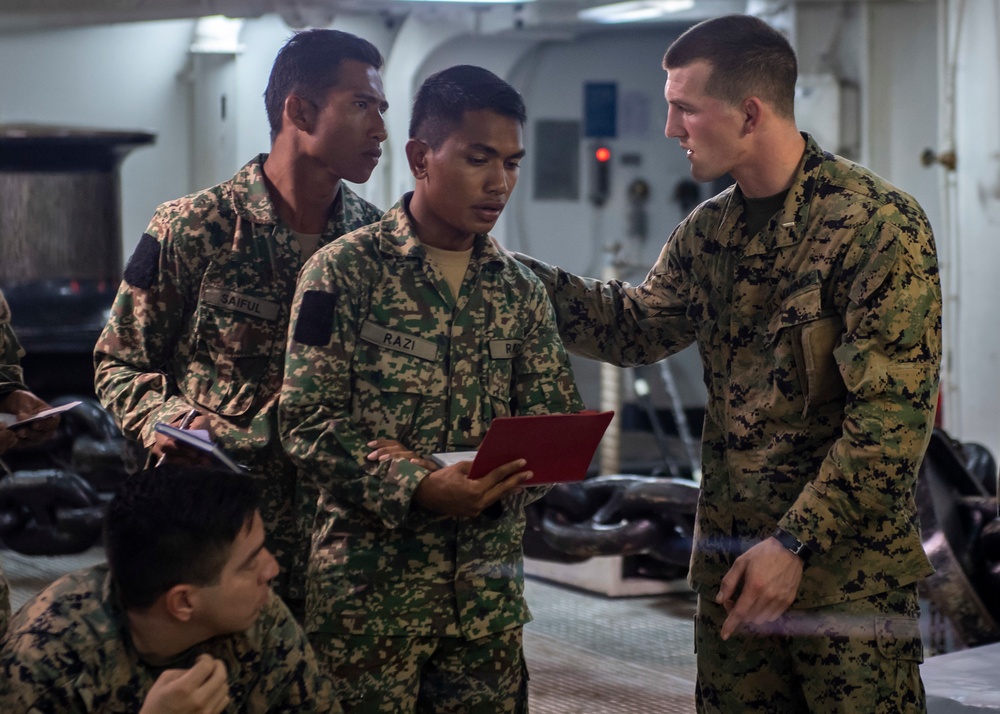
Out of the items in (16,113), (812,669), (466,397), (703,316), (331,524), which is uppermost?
(16,113)

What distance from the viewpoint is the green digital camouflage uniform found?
6.93ft

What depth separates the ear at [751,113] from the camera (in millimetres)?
1882

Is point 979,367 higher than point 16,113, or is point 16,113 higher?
point 16,113

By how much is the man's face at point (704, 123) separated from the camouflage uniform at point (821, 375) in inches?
4.4

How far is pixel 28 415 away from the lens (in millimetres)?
2113

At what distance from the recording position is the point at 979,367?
16.4 ft

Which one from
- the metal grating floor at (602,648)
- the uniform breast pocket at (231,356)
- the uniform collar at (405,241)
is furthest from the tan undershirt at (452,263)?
the metal grating floor at (602,648)

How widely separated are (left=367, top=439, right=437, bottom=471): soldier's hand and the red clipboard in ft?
0.35

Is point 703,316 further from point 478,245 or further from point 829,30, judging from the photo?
point 829,30

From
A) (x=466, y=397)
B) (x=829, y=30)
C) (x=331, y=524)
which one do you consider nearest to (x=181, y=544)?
(x=331, y=524)

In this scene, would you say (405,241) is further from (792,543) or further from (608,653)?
(608,653)

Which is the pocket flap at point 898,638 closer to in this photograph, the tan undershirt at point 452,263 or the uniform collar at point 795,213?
the uniform collar at point 795,213

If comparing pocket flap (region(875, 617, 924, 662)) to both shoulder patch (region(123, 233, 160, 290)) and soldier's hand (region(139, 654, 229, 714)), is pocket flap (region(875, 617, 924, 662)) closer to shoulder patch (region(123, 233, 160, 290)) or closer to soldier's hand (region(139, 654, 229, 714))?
soldier's hand (region(139, 654, 229, 714))

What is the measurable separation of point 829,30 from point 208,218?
14.1 ft
